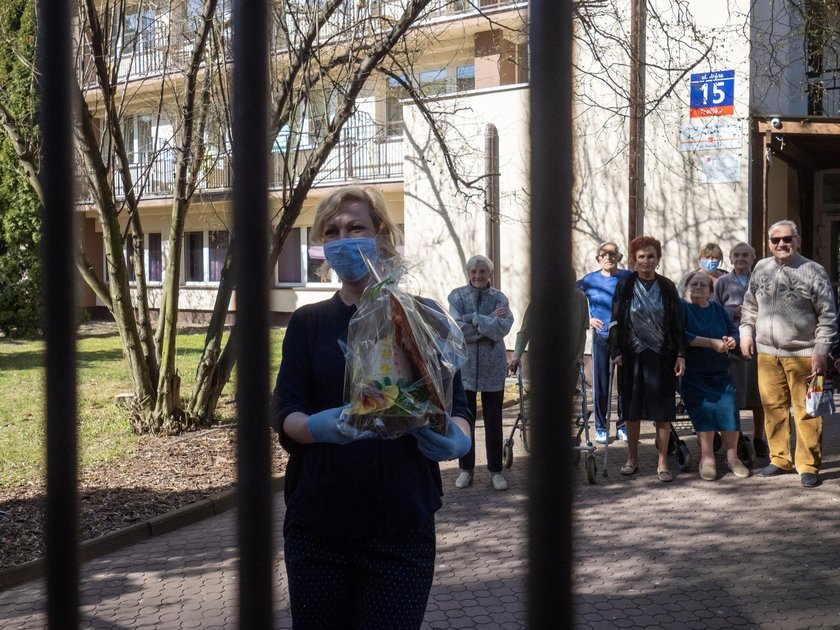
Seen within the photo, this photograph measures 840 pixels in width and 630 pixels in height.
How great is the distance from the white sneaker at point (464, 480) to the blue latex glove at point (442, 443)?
529 centimetres

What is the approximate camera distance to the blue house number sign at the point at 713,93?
1305 cm

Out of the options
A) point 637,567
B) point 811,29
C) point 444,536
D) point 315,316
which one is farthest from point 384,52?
point 315,316

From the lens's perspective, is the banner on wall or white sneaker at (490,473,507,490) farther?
the banner on wall

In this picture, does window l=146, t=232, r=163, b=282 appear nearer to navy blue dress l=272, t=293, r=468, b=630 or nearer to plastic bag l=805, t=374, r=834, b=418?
plastic bag l=805, t=374, r=834, b=418

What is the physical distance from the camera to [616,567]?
5.58 m

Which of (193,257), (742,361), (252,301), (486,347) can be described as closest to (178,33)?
(486,347)

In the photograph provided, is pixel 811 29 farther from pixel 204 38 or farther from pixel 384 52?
pixel 204 38

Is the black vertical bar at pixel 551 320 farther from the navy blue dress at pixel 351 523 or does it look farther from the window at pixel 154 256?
the window at pixel 154 256

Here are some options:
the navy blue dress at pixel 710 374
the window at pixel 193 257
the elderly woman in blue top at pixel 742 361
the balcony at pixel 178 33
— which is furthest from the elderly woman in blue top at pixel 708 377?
the window at pixel 193 257

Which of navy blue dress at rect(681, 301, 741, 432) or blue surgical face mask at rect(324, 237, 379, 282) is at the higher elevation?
blue surgical face mask at rect(324, 237, 379, 282)

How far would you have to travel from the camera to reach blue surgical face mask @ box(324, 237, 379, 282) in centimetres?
273

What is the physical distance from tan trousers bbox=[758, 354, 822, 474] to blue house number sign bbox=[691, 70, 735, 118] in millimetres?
6513

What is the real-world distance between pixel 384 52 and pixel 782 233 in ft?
13.0

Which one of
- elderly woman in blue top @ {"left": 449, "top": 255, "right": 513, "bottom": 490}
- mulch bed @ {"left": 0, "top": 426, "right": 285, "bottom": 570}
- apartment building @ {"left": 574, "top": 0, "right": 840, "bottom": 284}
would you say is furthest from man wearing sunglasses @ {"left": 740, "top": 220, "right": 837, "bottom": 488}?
apartment building @ {"left": 574, "top": 0, "right": 840, "bottom": 284}
